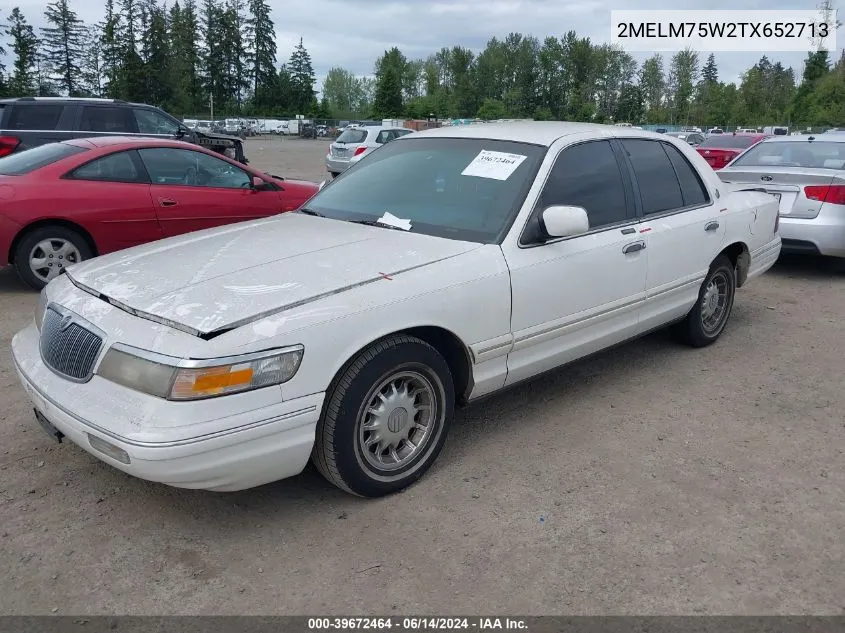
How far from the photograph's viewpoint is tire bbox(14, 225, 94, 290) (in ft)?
21.4

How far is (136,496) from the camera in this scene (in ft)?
11.0

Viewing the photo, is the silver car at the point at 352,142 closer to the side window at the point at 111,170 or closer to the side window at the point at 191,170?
the side window at the point at 191,170

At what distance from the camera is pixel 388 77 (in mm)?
90062

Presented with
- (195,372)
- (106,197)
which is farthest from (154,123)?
(195,372)

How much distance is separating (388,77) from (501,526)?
302ft

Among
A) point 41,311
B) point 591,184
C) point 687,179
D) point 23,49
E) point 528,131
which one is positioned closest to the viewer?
point 41,311

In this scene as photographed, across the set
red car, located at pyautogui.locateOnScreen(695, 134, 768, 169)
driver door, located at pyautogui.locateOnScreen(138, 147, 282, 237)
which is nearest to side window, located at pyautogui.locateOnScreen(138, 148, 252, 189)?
driver door, located at pyautogui.locateOnScreen(138, 147, 282, 237)

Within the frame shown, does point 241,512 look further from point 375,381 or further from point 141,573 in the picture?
point 375,381

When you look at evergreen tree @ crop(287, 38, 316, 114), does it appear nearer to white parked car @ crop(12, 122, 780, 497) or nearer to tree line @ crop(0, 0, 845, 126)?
tree line @ crop(0, 0, 845, 126)

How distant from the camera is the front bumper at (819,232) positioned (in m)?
7.59

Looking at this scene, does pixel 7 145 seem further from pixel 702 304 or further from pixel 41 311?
pixel 702 304

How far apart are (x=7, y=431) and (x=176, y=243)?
1.34m

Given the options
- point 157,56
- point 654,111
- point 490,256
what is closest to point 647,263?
point 490,256

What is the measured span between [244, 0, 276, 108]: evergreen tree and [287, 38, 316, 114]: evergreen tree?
11.8 ft
